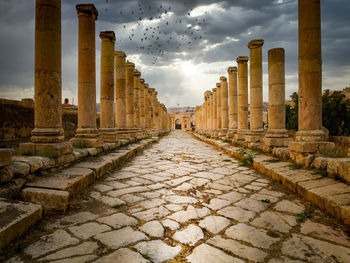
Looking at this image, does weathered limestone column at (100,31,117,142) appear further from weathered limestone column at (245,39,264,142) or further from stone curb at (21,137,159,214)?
weathered limestone column at (245,39,264,142)

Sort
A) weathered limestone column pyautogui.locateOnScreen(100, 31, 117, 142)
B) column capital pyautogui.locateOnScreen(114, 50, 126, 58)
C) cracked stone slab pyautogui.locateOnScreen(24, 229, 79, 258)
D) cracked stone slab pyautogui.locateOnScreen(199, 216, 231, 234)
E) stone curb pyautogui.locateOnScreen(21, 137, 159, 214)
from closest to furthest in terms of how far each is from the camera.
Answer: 1. cracked stone slab pyautogui.locateOnScreen(24, 229, 79, 258)
2. cracked stone slab pyautogui.locateOnScreen(199, 216, 231, 234)
3. stone curb pyautogui.locateOnScreen(21, 137, 159, 214)
4. weathered limestone column pyautogui.locateOnScreen(100, 31, 117, 142)
5. column capital pyautogui.locateOnScreen(114, 50, 126, 58)

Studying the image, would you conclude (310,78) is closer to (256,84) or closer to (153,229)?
(256,84)

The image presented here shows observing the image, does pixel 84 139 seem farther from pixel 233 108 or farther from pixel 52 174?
pixel 233 108

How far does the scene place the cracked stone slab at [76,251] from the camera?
1910mm

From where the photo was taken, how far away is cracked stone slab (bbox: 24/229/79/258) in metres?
1.97

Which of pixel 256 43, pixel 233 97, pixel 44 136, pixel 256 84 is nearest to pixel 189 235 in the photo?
pixel 44 136

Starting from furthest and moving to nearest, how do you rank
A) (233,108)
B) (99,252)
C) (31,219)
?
1. (233,108)
2. (31,219)
3. (99,252)

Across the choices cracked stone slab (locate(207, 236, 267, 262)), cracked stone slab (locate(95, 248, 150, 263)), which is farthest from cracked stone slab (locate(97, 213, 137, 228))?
cracked stone slab (locate(207, 236, 267, 262))

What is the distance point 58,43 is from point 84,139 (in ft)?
9.07

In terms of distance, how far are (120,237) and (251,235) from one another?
1.40 metres

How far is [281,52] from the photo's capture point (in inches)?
292

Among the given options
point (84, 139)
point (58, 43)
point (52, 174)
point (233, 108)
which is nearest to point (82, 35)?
point (58, 43)

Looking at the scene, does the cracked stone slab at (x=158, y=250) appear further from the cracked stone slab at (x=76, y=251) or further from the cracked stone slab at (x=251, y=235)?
the cracked stone slab at (x=251, y=235)

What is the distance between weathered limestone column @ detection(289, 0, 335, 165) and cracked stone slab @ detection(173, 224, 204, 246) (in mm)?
3666
